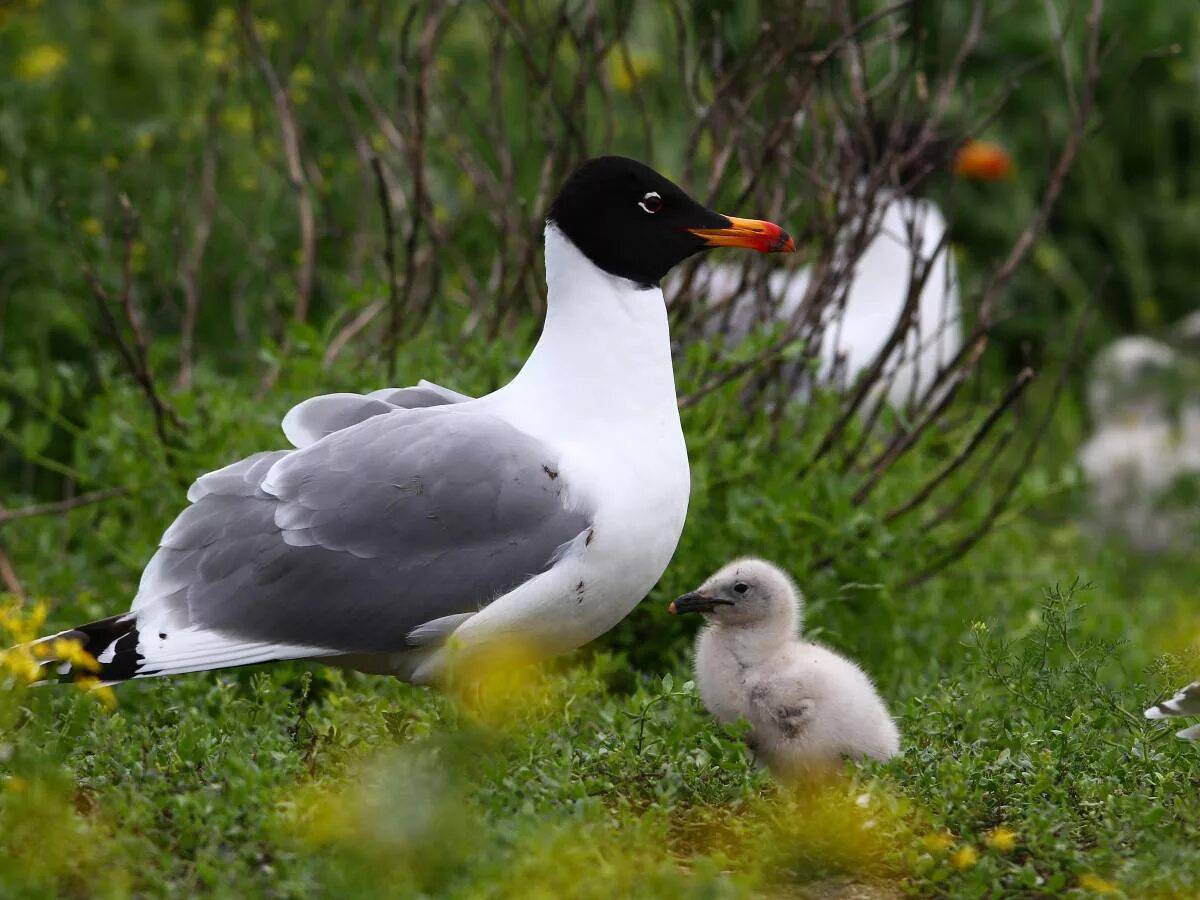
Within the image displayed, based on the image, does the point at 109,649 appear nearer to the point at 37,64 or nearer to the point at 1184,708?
the point at 1184,708

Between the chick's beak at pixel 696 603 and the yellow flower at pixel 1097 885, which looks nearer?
the yellow flower at pixel 1097 885

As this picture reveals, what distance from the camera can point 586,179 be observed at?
4051 mm

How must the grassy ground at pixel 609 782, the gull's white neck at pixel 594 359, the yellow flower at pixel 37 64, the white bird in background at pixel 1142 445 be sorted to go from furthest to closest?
the white bird in background at pixel 1142 445 → the yellow flower at pixel 37 64 → the gull's white neck at pixel 594 359 → the grassy ground at pixel 609 782

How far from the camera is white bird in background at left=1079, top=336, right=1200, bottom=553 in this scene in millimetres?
7969

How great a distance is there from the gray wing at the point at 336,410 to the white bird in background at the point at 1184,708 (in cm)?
178

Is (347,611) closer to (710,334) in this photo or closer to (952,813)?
(952,813)

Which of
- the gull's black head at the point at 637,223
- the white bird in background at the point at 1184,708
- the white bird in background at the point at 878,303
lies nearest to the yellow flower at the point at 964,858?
the white bird in background at the point at 1184,708

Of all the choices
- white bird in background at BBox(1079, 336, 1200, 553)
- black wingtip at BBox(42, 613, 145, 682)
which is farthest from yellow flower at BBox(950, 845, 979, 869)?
white bird in background at BBox(1079, 336, 1200, 553)

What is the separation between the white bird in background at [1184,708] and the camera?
11.5 ft

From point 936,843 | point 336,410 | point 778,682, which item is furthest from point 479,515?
point 936,843

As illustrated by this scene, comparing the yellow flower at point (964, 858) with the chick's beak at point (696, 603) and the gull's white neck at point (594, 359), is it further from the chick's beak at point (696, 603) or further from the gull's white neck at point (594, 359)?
the gull's white neck at point (594, 359)

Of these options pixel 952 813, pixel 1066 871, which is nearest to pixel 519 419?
pixel 952 813

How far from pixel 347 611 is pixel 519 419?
1.89ft

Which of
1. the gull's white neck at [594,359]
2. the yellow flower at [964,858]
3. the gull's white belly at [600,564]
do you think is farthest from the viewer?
the gull's white neck at [594,359]
